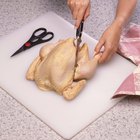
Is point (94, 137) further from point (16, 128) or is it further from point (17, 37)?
point (17, 37)

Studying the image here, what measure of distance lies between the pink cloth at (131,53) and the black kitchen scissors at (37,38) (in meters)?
0.21

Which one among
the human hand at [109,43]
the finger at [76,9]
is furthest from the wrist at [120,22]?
the finger at [76,9]

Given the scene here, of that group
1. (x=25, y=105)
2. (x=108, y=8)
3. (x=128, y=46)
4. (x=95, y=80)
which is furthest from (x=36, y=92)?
(x=108, y=8)

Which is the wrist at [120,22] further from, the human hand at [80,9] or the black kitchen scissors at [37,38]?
the black kitchen scissors at [37,38]

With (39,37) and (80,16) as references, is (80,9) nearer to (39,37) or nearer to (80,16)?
(80,16)

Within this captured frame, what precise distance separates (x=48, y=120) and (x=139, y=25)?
42cm

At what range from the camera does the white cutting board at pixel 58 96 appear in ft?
2.80

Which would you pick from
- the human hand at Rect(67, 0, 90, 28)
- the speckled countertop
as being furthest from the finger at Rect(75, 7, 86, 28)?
the speckled countertop

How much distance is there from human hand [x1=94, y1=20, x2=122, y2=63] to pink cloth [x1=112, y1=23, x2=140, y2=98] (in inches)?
1.8

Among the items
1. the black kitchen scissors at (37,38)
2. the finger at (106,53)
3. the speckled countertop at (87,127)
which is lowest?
the speckled countertop at (87,127)

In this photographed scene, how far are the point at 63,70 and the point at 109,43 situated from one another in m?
0.15

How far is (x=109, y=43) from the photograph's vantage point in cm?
94

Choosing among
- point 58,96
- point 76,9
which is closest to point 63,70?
point 58,96

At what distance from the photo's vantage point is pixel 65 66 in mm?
882
